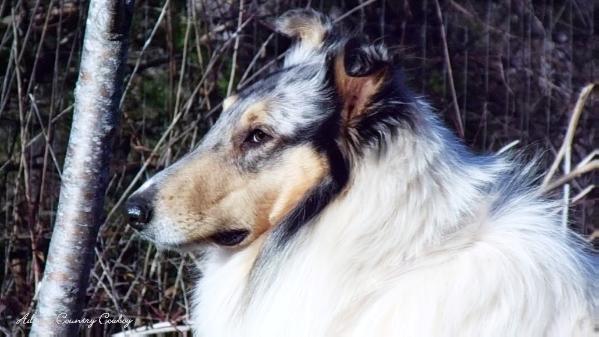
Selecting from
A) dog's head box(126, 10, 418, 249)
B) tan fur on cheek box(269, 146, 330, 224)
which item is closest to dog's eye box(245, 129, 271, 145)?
dog's head box(126, 10, 418, 249)

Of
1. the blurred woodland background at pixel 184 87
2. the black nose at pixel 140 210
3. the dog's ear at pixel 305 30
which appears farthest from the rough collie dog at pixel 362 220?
the blurred woodland background at pixel 184 87

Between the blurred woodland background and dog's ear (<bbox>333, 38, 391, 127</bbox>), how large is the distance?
1.94 m

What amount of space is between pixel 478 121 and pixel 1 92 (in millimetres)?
3141

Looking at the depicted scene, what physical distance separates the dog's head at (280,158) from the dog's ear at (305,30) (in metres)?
0.31

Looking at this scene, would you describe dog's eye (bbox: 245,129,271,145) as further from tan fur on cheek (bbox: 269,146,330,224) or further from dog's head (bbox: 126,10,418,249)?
tan fur on cheek (bbox: 269,146,330,224)

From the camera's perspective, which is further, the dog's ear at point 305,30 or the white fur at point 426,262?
the dog's ear at point 305,30

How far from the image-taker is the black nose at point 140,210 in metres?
3.04

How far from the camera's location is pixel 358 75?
116 inches

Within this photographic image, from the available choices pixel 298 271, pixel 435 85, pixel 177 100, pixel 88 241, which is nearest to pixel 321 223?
pixel 298 271

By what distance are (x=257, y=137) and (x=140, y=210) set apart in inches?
16.7

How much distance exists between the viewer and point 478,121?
6785 mm

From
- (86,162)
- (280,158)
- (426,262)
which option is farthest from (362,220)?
(86,162)

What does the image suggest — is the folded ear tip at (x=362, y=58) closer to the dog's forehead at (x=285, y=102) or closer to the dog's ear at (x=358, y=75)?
the dog's ear at (x=358, y=75)

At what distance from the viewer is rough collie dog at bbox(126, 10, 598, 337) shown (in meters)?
2.82
